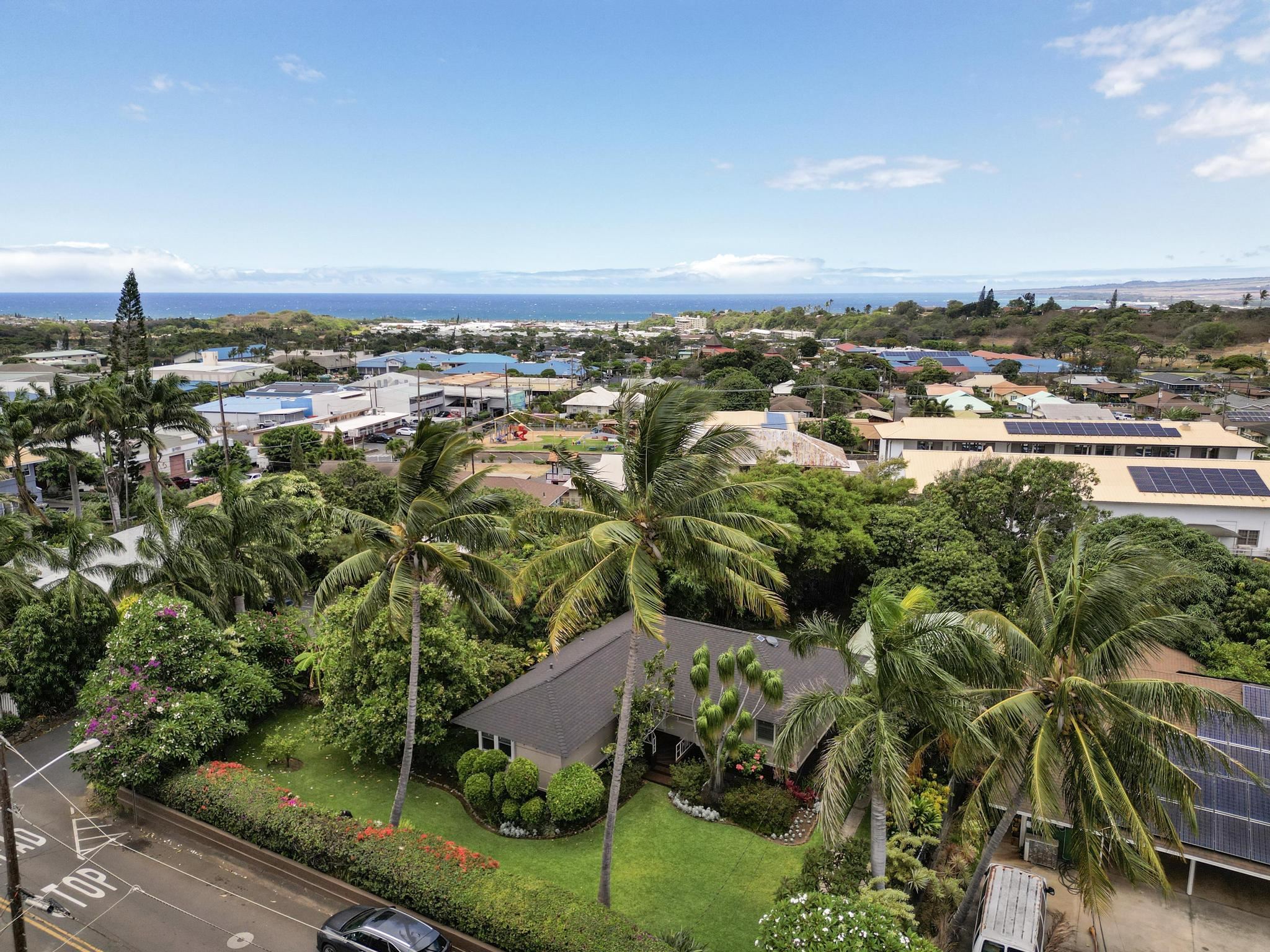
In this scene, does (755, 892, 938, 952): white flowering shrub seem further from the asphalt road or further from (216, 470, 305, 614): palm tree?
(216, 470, 305, 614): palm tree

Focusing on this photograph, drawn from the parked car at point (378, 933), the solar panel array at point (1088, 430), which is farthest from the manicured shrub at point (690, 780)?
the solar panel array at point (1088, 430)

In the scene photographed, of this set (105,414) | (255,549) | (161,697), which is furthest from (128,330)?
(161,697)

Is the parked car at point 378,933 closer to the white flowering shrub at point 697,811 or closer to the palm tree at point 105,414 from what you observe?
the white flowering shrub at point 697,811

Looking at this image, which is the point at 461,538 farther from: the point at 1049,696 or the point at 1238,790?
the point at 1238,790

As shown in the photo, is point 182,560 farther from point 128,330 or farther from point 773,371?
point 773,371

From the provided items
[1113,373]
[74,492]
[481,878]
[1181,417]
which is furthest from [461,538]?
[1113,373]
